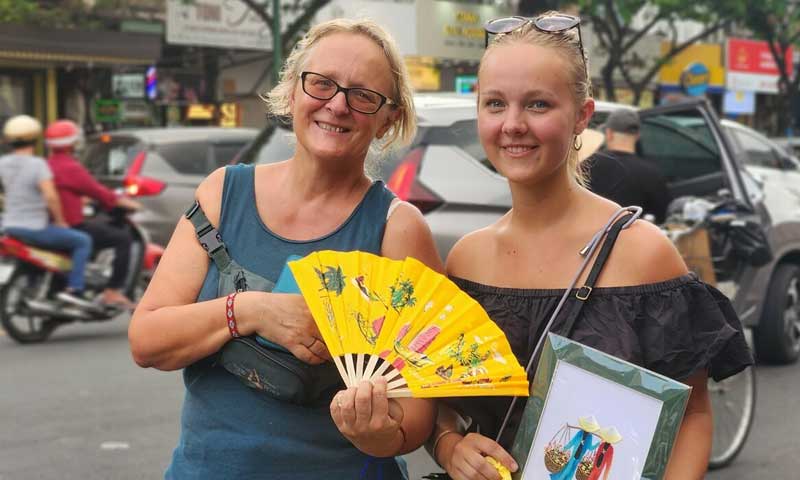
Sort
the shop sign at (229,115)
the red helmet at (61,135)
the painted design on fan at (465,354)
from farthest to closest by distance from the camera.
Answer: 1. the shop sign at (229,115)
2. the red helmet at (61,135)
3. the painted design on fan at (465,354)

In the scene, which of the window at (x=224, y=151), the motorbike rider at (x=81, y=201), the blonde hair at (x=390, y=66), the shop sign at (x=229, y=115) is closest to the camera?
the blonde hair at (x=390, y=66)

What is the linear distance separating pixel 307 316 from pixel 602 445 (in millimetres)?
597

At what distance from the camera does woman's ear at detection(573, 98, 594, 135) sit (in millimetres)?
2211

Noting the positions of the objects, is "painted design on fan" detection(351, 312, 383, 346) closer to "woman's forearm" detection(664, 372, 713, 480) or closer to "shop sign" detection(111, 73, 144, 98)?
"woman's forearm" detection(664, 372, 713, 480)

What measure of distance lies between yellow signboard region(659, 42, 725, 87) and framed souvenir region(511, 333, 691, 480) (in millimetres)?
A: 32470

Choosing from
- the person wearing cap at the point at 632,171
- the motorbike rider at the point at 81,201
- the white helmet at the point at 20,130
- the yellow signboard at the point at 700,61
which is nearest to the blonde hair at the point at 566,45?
the person wearing cap at the point at 632,171

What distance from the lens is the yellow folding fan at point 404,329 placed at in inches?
75.5

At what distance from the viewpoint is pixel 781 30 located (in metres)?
29.3

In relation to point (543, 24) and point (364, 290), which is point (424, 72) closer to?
point (543, 24)

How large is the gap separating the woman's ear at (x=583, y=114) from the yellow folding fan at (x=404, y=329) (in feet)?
1.50

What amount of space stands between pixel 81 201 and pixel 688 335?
26.8ft

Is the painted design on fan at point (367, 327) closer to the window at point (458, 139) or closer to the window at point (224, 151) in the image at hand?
the window at point (458, 139)

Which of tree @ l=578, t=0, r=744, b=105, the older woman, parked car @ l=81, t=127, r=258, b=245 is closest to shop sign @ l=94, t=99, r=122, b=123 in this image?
parked car @ l=81, t=127, r=258, b=245

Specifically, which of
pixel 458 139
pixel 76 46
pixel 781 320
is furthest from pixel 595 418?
pixel 76 46
